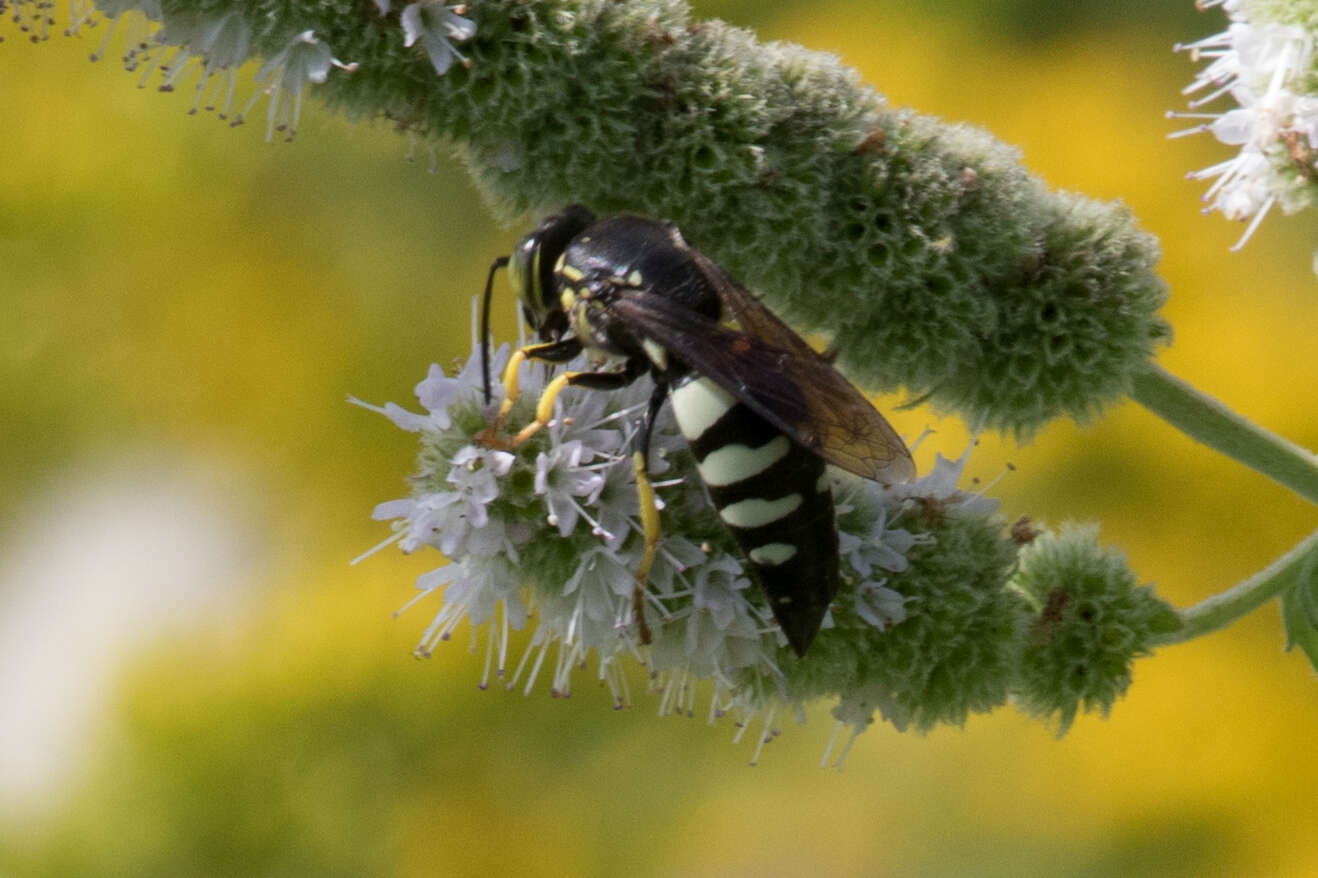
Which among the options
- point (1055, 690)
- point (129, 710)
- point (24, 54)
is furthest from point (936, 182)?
point (24, 54)

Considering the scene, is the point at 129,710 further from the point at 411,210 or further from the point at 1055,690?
the point at 1055,690

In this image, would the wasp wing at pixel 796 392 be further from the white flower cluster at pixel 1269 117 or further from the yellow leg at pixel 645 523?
the white flower cluster at pixel 1269 117

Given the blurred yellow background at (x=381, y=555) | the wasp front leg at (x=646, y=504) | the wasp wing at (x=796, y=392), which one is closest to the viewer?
the wasp wing at (x=796, y=392)

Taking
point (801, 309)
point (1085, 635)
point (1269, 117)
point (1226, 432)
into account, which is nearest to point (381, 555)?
point (801, 309)

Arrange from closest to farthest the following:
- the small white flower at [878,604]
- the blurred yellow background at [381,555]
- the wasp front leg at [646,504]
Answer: the wasp front leg at [646,504] → the small white flower at [878,604] → the blurred yellow background at [381,555]

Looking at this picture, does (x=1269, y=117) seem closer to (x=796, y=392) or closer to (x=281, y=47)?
(x=796, y=392)

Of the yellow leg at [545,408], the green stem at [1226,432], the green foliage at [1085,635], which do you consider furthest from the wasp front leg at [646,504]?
the green stem at [1226,432]

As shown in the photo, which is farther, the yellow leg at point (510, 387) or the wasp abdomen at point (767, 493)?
the yellow leg at point (510, 387)
